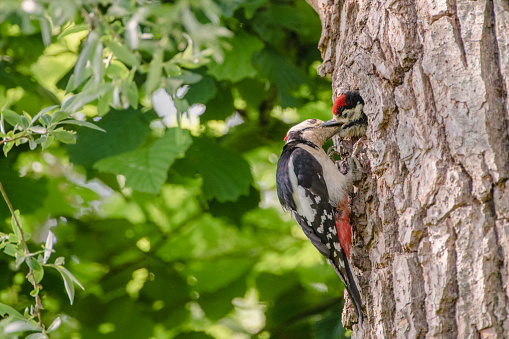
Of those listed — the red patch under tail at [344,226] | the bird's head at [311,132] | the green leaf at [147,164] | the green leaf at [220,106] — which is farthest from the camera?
the green leaf at [220,106]

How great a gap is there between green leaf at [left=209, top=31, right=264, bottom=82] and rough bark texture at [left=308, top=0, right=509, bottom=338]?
2.53 feet

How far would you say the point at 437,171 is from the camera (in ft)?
5.27

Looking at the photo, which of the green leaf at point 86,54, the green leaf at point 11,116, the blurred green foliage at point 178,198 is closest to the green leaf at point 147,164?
the blurred green foliage at point 178,198

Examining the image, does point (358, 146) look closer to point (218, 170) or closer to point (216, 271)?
point (218, 170)

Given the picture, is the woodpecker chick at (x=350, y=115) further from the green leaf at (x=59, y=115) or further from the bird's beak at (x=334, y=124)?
the green leaf at (x=59, y=115)

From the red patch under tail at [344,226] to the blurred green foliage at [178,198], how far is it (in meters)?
0.71

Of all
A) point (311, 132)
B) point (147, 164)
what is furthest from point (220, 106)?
point (147, 164)

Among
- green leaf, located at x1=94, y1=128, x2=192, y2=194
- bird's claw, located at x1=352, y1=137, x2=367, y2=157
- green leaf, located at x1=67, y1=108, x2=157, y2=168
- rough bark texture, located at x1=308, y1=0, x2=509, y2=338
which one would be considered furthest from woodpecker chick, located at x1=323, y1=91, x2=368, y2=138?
green leaf, located at x1=67, y1=108, x2=157, y2=168

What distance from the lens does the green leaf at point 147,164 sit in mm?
2305

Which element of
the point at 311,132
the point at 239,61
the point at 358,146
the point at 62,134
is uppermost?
the point at 239,61

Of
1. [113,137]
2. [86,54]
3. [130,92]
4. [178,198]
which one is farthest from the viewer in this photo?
[178,198]

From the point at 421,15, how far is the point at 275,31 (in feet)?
3.71

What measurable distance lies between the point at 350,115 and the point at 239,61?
0.65m

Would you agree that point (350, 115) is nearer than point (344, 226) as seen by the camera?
No
